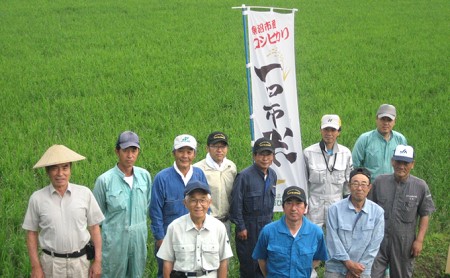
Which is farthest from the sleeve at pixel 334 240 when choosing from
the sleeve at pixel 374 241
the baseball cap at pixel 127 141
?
the baseball cap at pixel 127 141

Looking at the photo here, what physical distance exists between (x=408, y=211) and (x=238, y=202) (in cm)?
124

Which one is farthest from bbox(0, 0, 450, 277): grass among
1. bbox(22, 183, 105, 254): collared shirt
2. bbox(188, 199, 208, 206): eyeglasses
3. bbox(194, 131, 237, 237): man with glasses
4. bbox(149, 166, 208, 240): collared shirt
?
bbox(188, 199, 208, 206): eyeglasses

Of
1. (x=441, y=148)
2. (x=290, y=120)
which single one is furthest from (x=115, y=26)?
(x=290, y=120)

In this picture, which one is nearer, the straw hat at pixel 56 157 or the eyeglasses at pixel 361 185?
the straw hat at pixel 56 157

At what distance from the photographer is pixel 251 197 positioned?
477 centimetres

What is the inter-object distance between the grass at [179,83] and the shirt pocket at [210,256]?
1.53 metres

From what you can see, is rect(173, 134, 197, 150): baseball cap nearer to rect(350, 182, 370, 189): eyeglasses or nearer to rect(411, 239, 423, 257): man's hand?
rect(350, 182, 370, 189): eyeglasses

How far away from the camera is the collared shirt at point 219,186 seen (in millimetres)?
4871

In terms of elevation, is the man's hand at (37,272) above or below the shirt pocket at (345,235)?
below

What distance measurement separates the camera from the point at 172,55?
1540 cm

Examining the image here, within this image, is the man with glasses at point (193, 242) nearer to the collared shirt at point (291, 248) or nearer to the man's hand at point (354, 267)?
the collared shirt at point (291, 248)

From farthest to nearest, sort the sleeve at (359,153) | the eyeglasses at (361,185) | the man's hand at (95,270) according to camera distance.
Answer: the sleeve at (359,153)
the eyeglasses at (361,185)
the man's hand at (95,270)

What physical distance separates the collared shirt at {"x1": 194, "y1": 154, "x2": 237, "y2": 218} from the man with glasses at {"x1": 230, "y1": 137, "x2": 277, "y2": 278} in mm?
111

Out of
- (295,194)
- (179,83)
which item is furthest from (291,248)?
(179,83)
